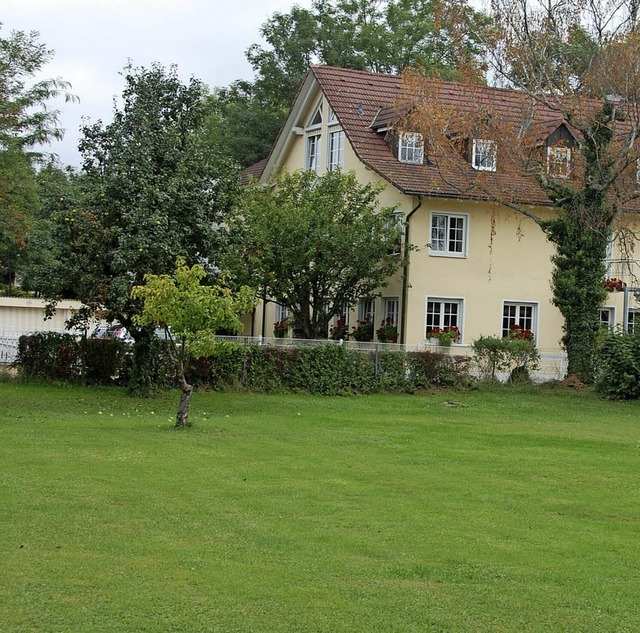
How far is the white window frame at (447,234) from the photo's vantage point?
35.3m

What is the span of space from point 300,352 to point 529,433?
8741 millimetres

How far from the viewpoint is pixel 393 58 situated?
57.9 meters

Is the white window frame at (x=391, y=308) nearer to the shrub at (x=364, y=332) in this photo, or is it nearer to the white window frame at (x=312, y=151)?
the shrub at (x=364, y=332)

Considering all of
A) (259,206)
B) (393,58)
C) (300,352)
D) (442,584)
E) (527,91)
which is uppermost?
(393,58)

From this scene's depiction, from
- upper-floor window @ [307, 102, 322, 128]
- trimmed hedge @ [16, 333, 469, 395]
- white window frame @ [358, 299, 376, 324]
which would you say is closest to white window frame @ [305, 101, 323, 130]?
upper-floor window @ [307, 102, 322, 128]

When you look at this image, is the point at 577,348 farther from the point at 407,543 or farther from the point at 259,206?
the point at 407,543

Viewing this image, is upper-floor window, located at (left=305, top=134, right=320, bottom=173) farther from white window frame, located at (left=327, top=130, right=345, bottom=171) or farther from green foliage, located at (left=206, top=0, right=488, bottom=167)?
green foliage, located at (left=206, top=0, right=488, bottom=167)

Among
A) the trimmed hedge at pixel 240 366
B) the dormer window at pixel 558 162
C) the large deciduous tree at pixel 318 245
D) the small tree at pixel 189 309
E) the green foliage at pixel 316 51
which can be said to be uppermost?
the green foliage at pixel 316 51

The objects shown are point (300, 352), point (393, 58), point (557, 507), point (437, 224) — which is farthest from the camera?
point (393, 58)

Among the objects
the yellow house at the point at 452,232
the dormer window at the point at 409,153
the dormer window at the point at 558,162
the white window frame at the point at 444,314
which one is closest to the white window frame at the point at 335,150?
the yellow house at the point at 452,232

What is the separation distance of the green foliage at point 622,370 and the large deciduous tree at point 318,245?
277 inches

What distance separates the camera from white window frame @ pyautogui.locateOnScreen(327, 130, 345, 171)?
124ft

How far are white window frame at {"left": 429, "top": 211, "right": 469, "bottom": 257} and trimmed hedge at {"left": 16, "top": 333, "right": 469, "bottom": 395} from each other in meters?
7.22

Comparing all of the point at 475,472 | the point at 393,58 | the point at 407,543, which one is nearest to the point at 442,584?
the point at 407,543
